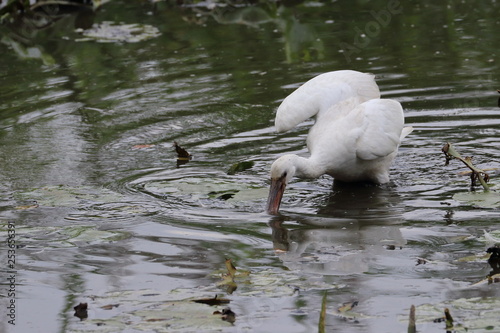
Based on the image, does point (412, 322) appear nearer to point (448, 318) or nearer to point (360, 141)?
point (448, 318)

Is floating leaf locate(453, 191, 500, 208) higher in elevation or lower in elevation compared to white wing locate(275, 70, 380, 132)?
lower

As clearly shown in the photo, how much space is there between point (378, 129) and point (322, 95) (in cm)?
75

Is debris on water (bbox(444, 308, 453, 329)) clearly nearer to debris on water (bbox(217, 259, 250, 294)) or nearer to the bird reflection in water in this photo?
the bird reflection in water

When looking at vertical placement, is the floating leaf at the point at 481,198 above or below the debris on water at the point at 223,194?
below

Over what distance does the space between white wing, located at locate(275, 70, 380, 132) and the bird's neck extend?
714 millimetres

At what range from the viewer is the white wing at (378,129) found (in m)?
7.16

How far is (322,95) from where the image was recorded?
7793mm

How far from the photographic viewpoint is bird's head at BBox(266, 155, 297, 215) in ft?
21.9

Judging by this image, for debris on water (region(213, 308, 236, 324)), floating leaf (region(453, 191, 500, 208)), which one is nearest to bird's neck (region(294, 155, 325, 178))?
floating leaf (region(453, 191, 500, 208))

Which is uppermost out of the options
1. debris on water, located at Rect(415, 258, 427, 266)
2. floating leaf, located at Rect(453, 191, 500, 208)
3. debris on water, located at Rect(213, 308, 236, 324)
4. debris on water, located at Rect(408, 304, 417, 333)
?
debris on water, located at Rect(408, 304, 417, 333)

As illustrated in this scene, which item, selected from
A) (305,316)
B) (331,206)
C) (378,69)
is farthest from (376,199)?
(378,69)

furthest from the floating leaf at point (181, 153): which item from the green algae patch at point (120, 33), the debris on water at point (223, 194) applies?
the green algae patch at point (120, 33)

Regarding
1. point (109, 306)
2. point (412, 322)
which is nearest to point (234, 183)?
point (109, 306)

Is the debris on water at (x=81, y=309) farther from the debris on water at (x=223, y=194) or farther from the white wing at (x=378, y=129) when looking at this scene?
the white wing at (x=378, y=129)
